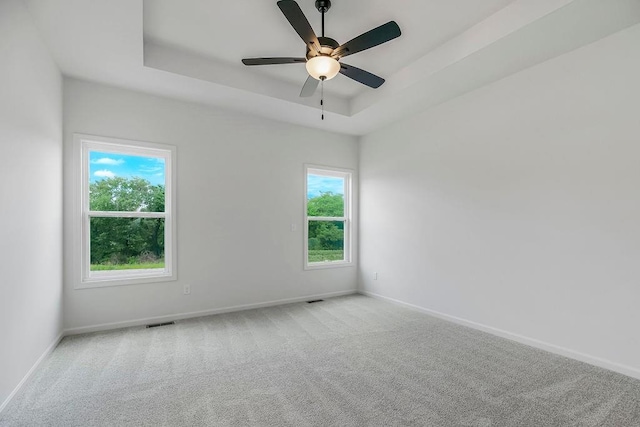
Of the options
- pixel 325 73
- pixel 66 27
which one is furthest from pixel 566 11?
pixel 66 27

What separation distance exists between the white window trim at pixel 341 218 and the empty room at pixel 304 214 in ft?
0.42

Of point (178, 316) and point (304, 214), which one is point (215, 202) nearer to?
point (304, 214)

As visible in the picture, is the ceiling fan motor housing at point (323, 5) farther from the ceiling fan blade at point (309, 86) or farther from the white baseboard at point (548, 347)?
the white baseboard at point (548, 347)

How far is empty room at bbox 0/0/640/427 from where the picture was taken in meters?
2.15

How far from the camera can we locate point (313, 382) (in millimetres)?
2340

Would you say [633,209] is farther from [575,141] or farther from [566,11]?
[566,11]

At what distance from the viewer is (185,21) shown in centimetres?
270

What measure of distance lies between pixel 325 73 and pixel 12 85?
7.25 ft

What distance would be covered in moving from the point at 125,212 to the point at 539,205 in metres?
4.57

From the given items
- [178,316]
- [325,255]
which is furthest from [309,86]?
[178,316]

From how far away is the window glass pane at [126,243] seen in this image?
3.49 meters

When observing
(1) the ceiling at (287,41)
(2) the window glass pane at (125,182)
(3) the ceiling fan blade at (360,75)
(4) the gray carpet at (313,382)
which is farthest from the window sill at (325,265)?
(3) the ceiling fan blade at (360,75)

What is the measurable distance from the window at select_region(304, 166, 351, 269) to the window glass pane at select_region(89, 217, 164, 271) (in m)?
2.09

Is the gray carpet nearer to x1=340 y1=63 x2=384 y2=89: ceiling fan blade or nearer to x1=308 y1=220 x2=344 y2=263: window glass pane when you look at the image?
x1=308 y1=220 x2=344 y2=263: window glass pane
